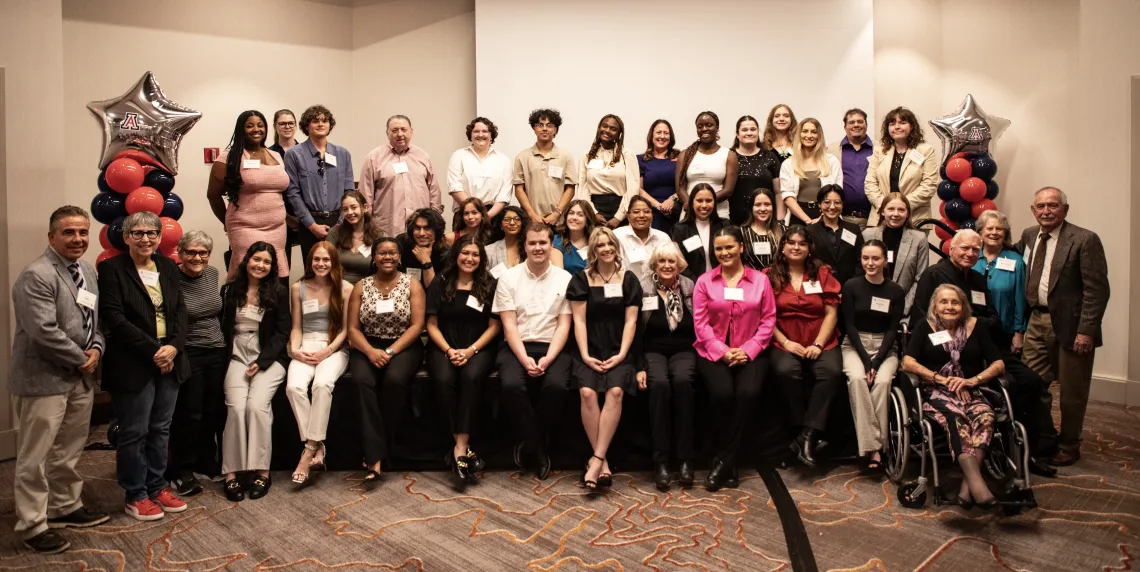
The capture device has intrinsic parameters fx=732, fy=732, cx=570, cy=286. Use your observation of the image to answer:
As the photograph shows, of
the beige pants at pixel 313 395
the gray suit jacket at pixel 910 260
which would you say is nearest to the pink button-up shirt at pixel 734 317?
the gray suit jacket at pixel 910 260

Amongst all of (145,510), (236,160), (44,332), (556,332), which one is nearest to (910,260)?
(556,332)

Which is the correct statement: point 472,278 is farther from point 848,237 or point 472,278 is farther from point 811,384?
point 848,237

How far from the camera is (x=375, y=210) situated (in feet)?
16.7

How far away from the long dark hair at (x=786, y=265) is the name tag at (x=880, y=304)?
13.0 inches

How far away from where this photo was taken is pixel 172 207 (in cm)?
466

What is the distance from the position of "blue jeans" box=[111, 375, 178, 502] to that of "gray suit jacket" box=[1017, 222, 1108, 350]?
4.45 metres

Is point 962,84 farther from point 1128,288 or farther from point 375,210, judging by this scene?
point 375,210

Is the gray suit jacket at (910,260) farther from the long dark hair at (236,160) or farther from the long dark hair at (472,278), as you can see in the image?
the long dark hair at (236,160)

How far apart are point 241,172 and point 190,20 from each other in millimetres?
2670

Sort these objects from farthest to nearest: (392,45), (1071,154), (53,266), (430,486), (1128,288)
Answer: (392,45) → (1071,154) → (1128,288) → (430,486) → (53,266)

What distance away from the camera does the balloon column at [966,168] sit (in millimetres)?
5516

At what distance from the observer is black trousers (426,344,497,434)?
377 cm

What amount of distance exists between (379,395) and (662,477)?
151 cm

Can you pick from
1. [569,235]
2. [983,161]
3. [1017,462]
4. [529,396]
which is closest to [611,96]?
[569,235]
